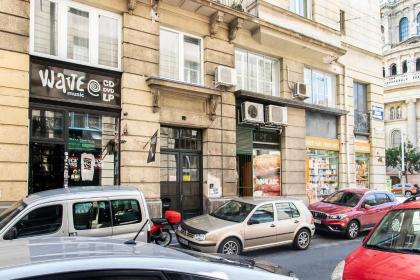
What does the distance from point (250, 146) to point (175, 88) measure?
456cm

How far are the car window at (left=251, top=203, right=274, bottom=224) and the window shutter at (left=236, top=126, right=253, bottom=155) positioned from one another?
6.17 m

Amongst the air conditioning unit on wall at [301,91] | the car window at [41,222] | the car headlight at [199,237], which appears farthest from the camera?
the air conditioning unit on wall at [301,91]

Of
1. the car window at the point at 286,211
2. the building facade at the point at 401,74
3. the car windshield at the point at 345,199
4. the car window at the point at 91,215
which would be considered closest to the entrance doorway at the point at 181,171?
the car window at the point at 286,211

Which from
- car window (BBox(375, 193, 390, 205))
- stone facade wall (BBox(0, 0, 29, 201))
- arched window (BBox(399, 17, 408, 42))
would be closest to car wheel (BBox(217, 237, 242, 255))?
stone facade wall (BBox(0, 0, 29, 201))

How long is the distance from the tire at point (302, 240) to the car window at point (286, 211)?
19.1 inches

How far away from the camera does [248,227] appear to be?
9.91 meters

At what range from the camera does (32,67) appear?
38.8 feet

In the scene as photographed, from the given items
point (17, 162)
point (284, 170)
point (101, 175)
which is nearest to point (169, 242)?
point (101, 175)

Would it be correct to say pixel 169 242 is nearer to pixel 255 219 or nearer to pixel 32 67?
pixel 255 219

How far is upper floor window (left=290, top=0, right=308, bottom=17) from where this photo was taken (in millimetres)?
19156

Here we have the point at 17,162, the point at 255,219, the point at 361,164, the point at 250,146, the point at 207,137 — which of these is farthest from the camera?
the point at 361,164

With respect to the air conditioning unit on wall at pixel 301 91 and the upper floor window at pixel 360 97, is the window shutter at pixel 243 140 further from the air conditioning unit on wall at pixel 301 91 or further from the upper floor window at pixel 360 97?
the upper floor window at pixel 360 97

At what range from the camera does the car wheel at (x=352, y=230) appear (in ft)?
42.7

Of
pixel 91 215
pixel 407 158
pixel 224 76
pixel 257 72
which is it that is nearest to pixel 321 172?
pixel 257 72
